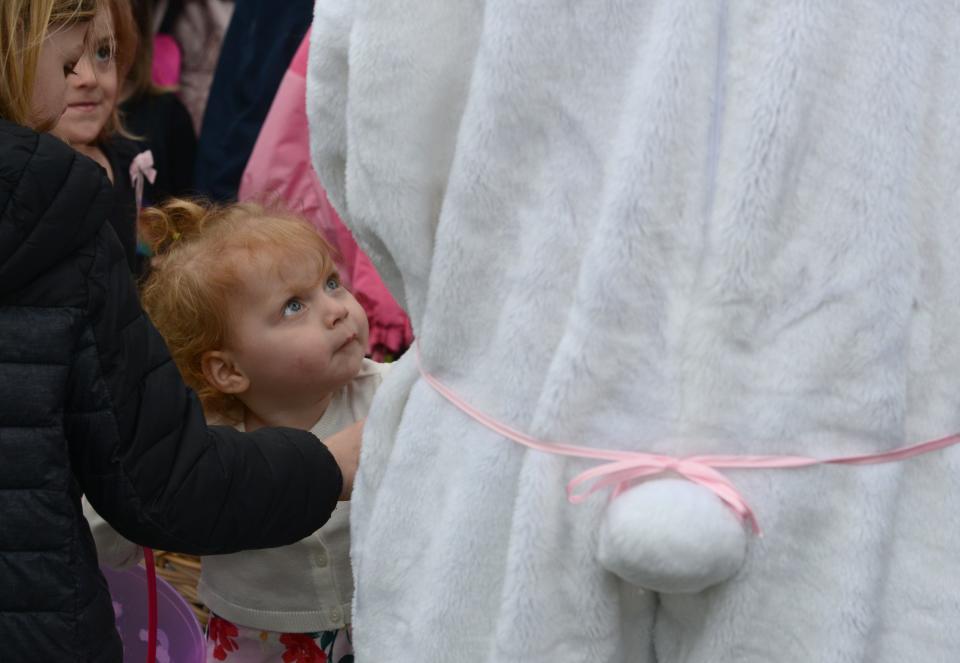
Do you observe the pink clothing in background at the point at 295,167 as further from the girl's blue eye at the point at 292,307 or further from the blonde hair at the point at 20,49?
the blonde hair at the point at 20,49

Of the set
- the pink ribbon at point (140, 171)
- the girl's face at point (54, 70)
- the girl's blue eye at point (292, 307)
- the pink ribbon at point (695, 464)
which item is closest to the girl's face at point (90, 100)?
the pink ribbon at point (140, 171)

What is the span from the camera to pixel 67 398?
119 centimetres

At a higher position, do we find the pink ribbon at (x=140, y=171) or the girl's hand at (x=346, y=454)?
the girl's hand at (x=346, y=454)

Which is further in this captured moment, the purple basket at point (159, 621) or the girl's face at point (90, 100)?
the girl's face at point (90, 100)

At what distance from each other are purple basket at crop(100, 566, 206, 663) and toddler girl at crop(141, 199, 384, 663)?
5 cm

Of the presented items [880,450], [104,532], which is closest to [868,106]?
[880,450]

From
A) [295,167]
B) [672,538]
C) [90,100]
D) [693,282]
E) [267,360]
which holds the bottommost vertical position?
[295,167]

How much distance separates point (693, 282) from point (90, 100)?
182 cm

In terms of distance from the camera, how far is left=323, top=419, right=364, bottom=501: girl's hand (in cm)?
145

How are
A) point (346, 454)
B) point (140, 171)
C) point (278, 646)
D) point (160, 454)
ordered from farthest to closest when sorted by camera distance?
point (140, 171)
point (278, 646)
point (346, 454)
point (160, 454)

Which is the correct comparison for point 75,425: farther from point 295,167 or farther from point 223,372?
point 295,167

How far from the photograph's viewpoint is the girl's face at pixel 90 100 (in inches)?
97.4

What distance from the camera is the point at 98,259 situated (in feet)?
3.90

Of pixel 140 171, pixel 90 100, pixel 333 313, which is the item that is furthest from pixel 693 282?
pixel 140 171
